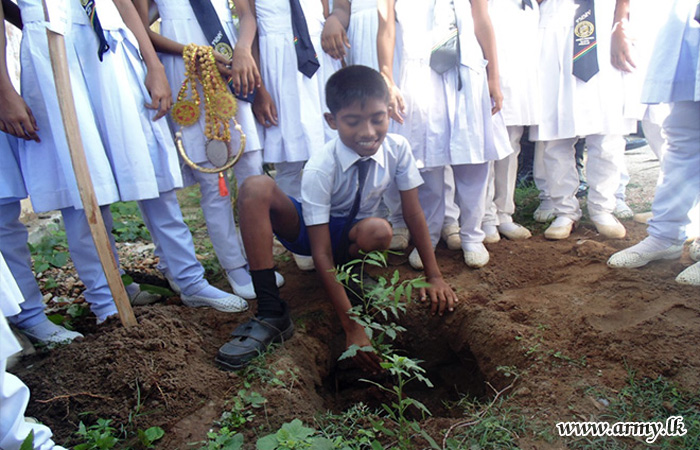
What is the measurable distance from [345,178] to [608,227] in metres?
1.85

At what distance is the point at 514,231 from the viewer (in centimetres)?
310

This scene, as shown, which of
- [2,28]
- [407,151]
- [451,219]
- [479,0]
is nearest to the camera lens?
[2,28]

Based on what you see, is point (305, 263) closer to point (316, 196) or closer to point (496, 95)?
point (316, 196)

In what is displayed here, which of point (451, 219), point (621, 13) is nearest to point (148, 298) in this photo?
point (451, 219)

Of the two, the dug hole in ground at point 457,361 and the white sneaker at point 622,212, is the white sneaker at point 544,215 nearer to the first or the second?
the white sneaker at point 622,212

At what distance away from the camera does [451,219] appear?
10.1ft

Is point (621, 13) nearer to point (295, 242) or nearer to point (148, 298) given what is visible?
point (295, 242)

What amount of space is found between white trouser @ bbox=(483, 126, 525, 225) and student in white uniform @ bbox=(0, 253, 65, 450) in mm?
2588

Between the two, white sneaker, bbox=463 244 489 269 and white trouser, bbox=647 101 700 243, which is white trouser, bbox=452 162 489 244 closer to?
white sneaker, bbox=463 244 489 269

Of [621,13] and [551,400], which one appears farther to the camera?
[621,13]

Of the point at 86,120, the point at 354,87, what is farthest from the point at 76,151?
the point at 354,87

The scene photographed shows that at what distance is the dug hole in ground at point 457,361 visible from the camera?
64.6 inches

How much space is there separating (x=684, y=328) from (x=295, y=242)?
1821 millimetres

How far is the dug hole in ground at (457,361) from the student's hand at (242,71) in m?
1.19
